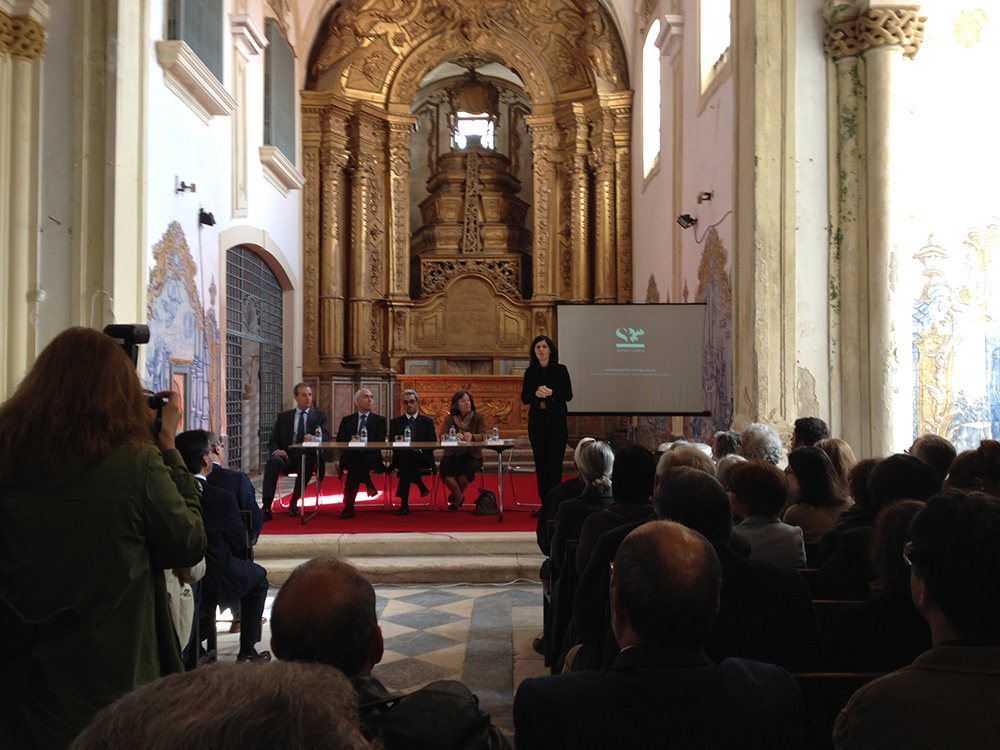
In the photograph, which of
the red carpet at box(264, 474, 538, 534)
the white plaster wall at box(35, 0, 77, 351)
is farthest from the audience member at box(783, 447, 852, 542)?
the white plaster wall at box(35, 0, 77, 351)

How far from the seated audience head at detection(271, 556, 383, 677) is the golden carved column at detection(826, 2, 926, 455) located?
5500 millimetres

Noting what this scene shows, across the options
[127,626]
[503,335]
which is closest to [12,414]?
[127,626]

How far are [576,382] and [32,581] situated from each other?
633cm

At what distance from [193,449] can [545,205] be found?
11432mm

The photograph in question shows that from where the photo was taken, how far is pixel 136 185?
6.85 m

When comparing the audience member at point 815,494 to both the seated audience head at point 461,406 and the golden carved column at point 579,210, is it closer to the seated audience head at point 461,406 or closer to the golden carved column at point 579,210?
the seated audience head at point 461,406

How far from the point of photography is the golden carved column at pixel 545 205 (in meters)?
14.6

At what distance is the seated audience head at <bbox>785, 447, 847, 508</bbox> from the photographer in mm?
3480

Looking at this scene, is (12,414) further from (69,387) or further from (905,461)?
(905,461)

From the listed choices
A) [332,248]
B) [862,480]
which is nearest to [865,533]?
[862,480]

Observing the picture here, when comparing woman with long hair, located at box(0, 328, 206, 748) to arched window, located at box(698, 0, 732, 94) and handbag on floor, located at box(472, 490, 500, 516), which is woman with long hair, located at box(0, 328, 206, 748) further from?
arched window, located at box(698, 0, 732, 94)

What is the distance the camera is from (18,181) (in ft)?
20.6

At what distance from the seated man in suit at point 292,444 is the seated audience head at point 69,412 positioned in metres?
5.88

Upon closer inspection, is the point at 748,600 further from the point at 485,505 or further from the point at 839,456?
the point at 485,505
